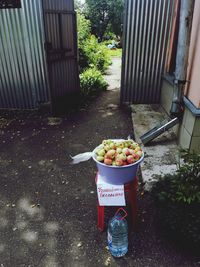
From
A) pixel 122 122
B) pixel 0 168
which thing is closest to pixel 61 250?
pixel 0 168

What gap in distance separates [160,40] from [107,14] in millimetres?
23554

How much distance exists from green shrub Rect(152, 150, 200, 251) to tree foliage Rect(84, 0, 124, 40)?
88.9ft

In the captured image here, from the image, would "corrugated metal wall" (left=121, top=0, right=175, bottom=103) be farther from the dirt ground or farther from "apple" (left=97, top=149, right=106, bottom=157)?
"apple" (left=97, top=149, right=106, bottom=157)

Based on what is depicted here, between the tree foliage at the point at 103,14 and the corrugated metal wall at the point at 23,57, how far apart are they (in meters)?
22.8

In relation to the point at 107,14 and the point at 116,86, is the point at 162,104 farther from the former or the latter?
the point at 107,14

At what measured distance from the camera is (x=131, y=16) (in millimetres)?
6211

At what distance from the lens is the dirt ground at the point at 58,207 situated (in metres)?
2.95

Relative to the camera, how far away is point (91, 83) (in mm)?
8953

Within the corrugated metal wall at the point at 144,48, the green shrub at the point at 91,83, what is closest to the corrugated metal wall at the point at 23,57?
the green shrub at the point at 91,83

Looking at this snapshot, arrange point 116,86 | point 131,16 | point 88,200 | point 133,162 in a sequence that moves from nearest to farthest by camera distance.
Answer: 1. point 133,162
2. point 88,200
3. point 131,16
4. point 116,86

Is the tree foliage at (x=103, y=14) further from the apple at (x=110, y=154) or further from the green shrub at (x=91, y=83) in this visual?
the apple at (x=110, y=154)

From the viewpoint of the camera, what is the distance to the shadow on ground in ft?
9.71

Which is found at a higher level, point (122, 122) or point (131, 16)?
point (131, 16)

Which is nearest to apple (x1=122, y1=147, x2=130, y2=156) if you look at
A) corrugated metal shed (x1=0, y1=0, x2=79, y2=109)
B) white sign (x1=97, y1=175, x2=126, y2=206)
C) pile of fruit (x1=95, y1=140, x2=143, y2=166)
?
pile of fruit (x1=95, y1=140, x2=143, y2=166)
